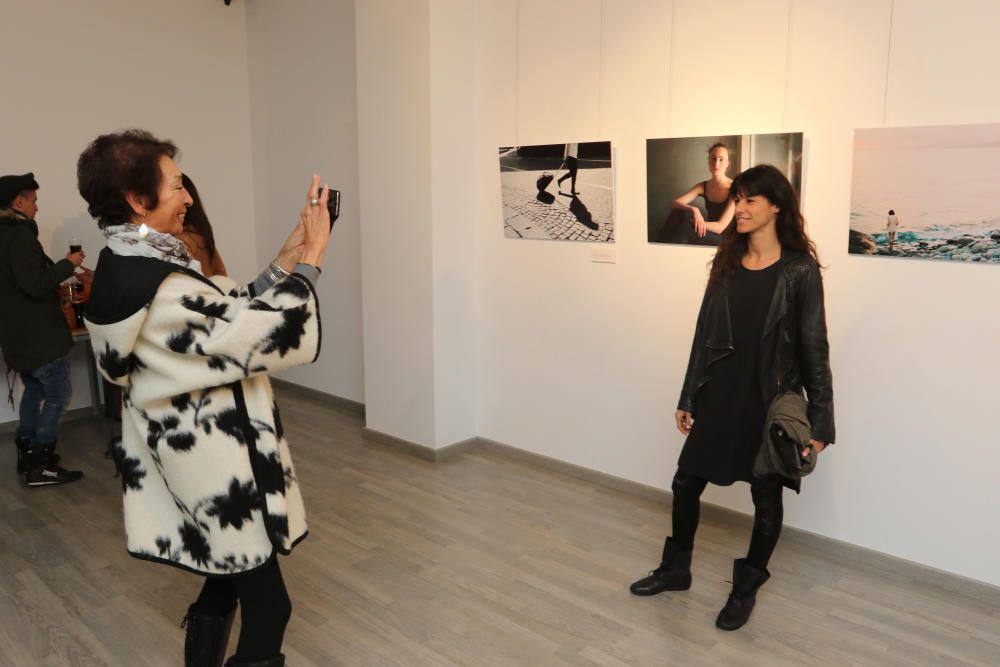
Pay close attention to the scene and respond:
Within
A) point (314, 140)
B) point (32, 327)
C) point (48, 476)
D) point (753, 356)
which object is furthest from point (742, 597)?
point (314, 140)

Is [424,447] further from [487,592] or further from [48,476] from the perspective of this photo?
[48,476]

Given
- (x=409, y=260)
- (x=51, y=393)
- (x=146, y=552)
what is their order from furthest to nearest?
1. (x=409, y=260)
2. (x=51, y=393)
3. (x=146, y=552)

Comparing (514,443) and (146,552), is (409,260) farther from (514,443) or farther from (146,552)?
(146,552)

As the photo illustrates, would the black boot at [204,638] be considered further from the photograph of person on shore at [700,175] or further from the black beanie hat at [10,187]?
the black beanie hat at [10,187]

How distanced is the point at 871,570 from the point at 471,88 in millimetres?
3642

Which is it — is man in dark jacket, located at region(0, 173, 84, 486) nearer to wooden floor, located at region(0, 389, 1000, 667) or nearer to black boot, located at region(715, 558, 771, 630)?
wooden floor, located at region(0, 389, 1000, 667)

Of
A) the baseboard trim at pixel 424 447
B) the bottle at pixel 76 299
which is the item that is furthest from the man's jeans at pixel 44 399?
the baseboard trim at pixel 424 447

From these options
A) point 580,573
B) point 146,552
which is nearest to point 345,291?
point 580,573

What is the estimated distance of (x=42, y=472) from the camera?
4.82 metres

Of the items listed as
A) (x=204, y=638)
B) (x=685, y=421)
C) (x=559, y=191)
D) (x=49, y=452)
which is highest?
(x=559, y=191)

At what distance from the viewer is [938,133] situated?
130 inches

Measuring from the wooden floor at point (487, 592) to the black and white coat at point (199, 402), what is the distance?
1.16 meters

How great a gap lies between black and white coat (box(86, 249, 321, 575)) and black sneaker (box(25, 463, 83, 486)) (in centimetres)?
317

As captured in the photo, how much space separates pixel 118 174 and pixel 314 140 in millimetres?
4686
